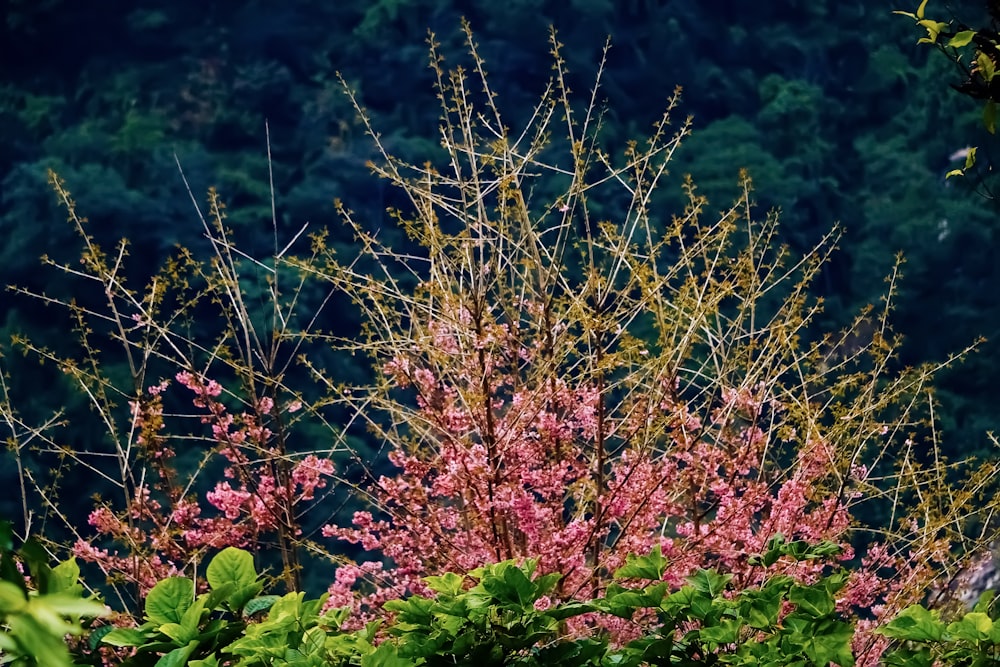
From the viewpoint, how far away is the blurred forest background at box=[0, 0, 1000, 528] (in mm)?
12805

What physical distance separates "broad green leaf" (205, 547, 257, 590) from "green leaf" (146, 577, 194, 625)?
0.11 feet

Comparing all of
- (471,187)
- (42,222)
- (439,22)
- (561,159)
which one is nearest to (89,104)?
(42,222)

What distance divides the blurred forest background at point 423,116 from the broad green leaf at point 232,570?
11636 mm

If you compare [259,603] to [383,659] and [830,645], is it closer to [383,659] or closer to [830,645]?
[383,659]

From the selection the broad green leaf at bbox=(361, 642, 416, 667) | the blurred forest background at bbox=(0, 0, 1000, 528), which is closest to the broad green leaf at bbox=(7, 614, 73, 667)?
the broad green leaf at bbox=(361, 642, 416, 667)

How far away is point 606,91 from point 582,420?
12.6m

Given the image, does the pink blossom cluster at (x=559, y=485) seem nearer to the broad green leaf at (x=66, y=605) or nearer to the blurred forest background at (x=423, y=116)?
the broad green leaf at (x=66, y=605)

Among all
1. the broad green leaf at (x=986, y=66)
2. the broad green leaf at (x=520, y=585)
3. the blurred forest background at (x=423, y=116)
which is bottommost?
the blurred forest background at (x=423, y=116)

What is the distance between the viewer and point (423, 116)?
14680 mm

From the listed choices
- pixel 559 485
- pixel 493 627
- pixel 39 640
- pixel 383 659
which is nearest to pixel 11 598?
pixel 39 640

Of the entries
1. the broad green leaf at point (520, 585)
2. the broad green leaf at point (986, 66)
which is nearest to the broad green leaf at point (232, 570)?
the broad green leaf at point (520, 585)

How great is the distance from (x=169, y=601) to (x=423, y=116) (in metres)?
13.9

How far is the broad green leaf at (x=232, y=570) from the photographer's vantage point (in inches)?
44.3

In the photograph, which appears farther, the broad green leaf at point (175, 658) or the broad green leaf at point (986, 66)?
the broad green leaf at point (986, 66)
